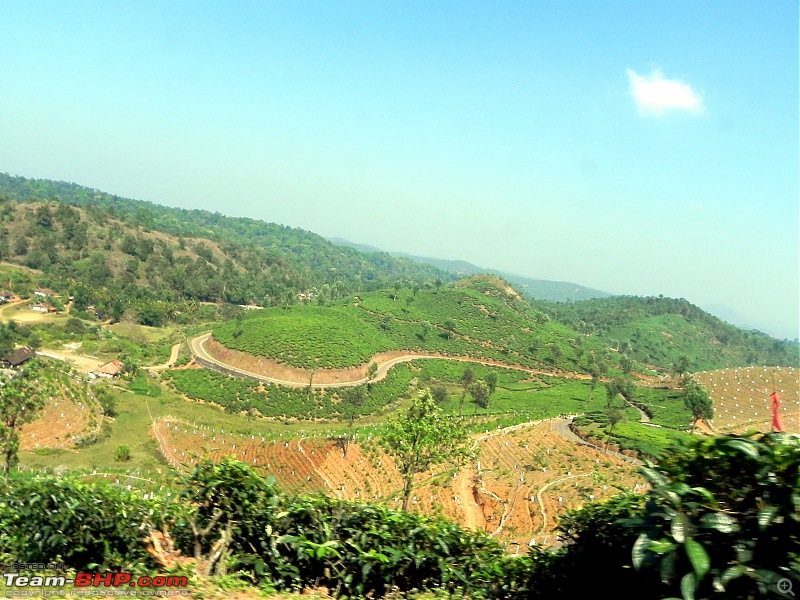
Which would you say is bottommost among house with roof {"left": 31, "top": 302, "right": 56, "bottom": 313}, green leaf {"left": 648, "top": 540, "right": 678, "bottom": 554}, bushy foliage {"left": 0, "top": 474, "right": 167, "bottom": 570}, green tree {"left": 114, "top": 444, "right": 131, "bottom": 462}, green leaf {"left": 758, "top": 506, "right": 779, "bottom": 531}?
green tree {"left": 114, "top": 444, "right": 131, "bottom": 462}

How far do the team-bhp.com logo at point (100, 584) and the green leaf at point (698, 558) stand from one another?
406cm

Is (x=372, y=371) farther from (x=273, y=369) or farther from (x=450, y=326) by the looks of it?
(x=450, y=326)

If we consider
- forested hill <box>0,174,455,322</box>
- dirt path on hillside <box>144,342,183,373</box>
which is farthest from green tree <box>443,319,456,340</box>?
dirt path on hillside <box>144,342,183,373</box>

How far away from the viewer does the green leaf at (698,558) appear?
7.37ft

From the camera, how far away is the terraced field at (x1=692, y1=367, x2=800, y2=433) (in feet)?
134

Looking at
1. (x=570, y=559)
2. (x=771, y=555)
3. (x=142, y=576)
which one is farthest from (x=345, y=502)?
(x=771, y=555)

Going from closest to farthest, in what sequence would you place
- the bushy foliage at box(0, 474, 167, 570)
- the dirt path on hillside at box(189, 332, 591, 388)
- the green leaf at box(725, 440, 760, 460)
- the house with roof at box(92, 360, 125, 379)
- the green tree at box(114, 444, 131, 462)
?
1. the green leaf at box(725, 440, 760, 460)
2. the bushy foliage at box(0, 474, 167, 570)
3. the green tree at box(114, 444, 131, 462)
4. the house with roof at box(92, 360, 125, 379)
5. the dirt path on hillside at box(189, 332, 591, 388)

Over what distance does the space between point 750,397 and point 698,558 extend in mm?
62909

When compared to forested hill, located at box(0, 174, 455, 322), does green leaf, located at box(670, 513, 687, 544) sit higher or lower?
higher

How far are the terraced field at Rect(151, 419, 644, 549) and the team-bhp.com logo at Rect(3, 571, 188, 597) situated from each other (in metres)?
11.9

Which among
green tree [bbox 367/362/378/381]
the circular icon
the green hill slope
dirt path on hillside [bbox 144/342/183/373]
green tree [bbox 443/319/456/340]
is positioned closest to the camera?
the circular icon

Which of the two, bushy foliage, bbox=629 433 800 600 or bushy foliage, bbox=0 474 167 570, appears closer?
bushy foliage, bbox=629 433 800 600

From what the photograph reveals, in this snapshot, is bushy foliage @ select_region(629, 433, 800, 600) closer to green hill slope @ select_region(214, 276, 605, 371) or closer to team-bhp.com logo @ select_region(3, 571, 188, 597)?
team-bhp.com logo @ select_region(3, 571, 188, 597)

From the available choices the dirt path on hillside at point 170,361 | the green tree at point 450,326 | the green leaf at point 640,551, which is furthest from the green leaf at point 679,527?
the green tree at point 450,326
